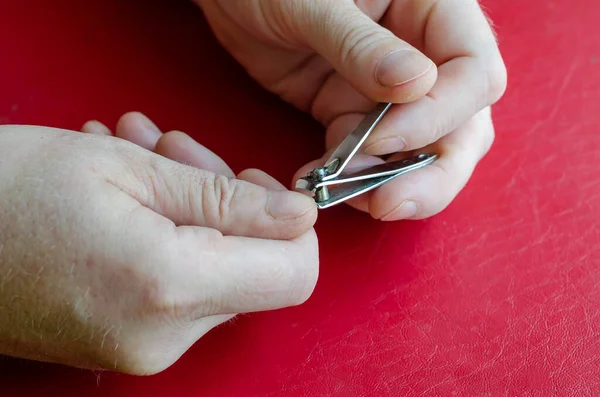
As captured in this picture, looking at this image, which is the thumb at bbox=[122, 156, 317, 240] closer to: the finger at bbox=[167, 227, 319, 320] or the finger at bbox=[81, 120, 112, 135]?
the finger at bbox=[167, 227, 319, 320]

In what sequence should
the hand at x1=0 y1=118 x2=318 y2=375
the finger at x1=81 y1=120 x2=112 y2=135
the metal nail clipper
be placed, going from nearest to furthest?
the hand at x1=0 y1=118 x2=318 y2=375 → the metal nail clipper → the finger at x1=81 y1=120 x2=112 y2=135

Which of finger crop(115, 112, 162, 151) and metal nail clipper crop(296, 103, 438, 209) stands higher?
finger crop(115, 112, 162, 151)

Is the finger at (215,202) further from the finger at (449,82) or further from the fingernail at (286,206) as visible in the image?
the finger at (449,82)

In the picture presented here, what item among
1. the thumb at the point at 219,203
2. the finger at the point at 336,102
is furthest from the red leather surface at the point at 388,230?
the thumb at the point at 219,203

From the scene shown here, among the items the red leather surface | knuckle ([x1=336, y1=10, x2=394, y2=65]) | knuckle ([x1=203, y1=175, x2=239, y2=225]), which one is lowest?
the red leather surface

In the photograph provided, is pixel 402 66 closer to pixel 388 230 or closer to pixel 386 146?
pixel 386 146

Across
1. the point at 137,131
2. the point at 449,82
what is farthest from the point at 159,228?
the point at 449,82

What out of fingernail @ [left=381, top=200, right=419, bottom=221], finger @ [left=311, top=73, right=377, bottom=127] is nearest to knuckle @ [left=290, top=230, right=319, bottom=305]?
fingernail @ [left=381, top=200, right=419, bottom=221]

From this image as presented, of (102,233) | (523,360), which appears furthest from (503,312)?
(102,233)
